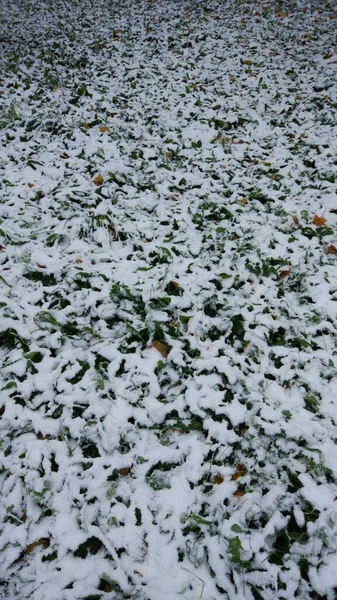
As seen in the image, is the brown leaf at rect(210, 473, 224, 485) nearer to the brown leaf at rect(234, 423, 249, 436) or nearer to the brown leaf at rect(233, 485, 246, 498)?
the brown leaf at rect(233, 485, 246, 498)

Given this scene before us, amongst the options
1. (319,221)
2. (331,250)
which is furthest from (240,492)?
(319,221)

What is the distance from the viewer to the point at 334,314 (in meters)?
2.95

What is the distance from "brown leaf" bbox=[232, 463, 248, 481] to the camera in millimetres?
2113

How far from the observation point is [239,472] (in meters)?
2.13

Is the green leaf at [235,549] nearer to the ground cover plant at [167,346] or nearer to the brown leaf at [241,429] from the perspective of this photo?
the ground cover plant at [167,346]

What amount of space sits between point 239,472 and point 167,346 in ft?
3.27

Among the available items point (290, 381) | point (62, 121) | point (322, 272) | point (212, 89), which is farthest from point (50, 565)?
point (212, 89)

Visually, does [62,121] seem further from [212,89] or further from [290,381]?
[290,381]

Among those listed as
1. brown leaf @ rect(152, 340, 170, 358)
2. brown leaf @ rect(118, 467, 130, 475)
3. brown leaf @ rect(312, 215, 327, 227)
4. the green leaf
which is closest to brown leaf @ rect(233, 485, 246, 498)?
the green leaf

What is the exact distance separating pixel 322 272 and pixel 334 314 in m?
0.50

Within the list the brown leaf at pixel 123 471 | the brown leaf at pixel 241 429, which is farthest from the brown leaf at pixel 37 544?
the brown leaf at pixel 241 429

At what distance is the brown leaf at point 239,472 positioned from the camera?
6.93 feet

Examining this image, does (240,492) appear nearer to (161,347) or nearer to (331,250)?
(161,347)

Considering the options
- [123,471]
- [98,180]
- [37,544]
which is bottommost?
[37,544]
